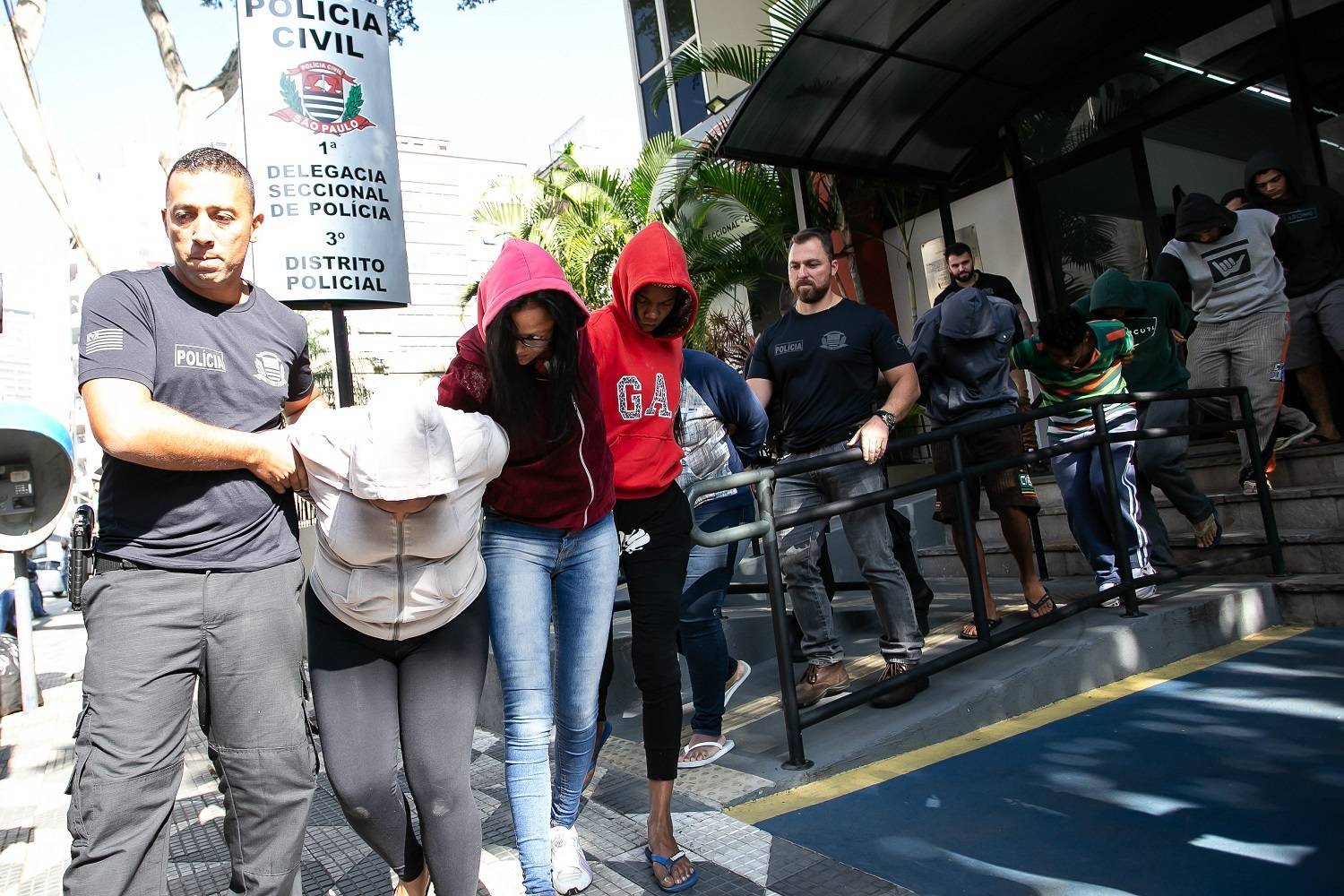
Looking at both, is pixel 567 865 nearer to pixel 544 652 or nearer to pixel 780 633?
pixel 544 652

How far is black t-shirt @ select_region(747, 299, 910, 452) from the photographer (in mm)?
4031

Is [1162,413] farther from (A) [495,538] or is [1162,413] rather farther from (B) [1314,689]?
(A) [495,538]

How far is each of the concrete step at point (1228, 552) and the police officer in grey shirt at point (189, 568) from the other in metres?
4.95

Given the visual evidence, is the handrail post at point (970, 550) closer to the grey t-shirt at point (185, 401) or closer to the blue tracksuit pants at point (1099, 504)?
the blue tracksuit pants at point (1099, 504)

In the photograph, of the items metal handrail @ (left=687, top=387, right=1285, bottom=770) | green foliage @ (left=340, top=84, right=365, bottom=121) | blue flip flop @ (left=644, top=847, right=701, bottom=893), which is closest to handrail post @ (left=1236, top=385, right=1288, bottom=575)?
metal handrail @ (left=687, top=387, right=1285, bottom=770)

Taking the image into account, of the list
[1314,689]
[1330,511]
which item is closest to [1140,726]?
[1314,689]

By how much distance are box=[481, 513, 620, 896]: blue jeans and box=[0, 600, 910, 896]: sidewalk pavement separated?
0.38 metres

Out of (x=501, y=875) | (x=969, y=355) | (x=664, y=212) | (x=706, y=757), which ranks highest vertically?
(x=664, y=212)

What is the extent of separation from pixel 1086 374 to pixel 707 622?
2649 millimetres

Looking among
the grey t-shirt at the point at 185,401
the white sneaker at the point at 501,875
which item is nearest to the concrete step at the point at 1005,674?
the white sneaker at the point at 501,875

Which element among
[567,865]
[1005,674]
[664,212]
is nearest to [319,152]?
[567,865]

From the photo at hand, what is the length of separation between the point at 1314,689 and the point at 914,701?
1.58 m

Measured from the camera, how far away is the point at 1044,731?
352cm

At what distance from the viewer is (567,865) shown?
8.66 feet
